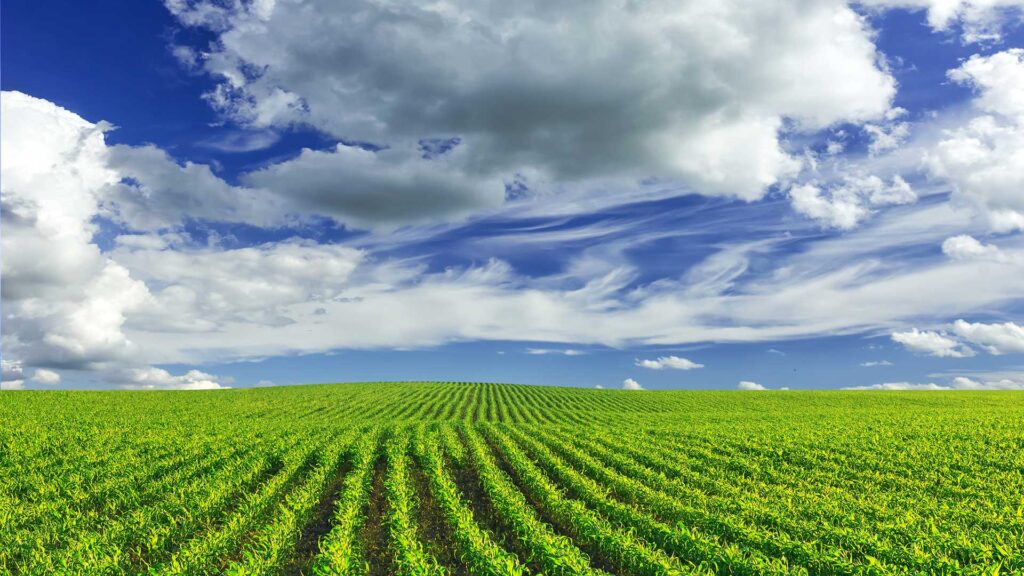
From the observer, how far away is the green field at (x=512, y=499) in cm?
1357

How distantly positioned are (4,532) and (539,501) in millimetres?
15993

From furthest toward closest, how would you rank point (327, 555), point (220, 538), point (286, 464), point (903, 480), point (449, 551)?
point (286, 464), point (903, 480), point (449, 551), point (220, 538), point (327, 555)

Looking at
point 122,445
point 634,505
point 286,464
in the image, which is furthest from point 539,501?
point 122,445

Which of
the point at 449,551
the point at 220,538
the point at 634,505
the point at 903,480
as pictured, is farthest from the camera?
the point at 903,480

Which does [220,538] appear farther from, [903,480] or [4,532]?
[903,480]

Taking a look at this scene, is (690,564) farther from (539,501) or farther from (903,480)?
(903,480)

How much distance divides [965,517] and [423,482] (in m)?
18.3

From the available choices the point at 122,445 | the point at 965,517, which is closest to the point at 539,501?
the point at 965,517

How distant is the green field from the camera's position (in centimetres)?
1357

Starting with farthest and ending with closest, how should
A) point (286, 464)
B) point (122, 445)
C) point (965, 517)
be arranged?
1. point (122, 445)
2. point (286, 464)
3. point (965, 517)

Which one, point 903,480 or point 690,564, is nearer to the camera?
point 690,564

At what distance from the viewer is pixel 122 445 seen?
2933 centimetres

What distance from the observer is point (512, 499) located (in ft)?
62.2

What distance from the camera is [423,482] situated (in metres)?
23.5
